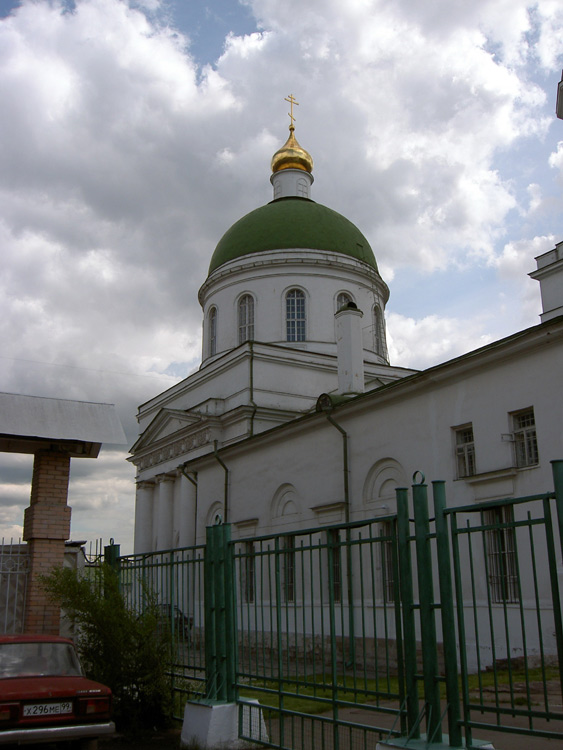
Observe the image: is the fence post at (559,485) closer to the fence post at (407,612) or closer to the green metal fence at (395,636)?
the green metal fence at (395,636)

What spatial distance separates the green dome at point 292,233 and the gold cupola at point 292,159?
12.2ft

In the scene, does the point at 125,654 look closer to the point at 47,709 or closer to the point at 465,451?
the point at 47,709

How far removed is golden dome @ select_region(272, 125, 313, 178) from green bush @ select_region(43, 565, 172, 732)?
103 feet

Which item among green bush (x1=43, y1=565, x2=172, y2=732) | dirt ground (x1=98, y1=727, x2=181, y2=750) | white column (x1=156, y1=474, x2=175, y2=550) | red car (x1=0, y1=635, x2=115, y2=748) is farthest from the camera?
white column (x1=156, y1=474, x2=175, y2=550)

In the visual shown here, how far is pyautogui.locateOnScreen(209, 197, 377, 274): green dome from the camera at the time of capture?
31.9 meters

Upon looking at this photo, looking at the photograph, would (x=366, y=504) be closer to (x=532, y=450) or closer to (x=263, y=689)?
(x=532, y=450)

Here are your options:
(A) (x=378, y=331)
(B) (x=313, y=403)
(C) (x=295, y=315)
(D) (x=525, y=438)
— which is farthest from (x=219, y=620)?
(A) (x=378, y=331)

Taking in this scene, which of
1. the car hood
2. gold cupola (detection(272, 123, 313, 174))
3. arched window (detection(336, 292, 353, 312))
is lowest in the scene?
the car hood

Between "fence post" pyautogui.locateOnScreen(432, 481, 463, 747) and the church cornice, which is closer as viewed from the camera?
"fence post" pyautogui.locateOnScreen(432, 481, 463, 747)

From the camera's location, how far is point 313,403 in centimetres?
2844

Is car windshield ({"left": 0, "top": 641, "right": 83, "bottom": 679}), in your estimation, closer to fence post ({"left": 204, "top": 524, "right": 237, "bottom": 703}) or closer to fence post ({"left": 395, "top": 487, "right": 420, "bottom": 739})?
fence post ({"left": 204, "top": 524, "right": 237, "bottom": 703})

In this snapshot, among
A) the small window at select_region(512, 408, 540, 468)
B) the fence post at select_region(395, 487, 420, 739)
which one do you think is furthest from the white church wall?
the fence post at select_region(395, 487, 420, 739)

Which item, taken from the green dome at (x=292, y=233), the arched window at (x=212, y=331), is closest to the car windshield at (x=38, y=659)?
the green dome at (x=292, y=233)

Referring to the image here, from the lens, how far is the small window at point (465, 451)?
1499 centimetres
